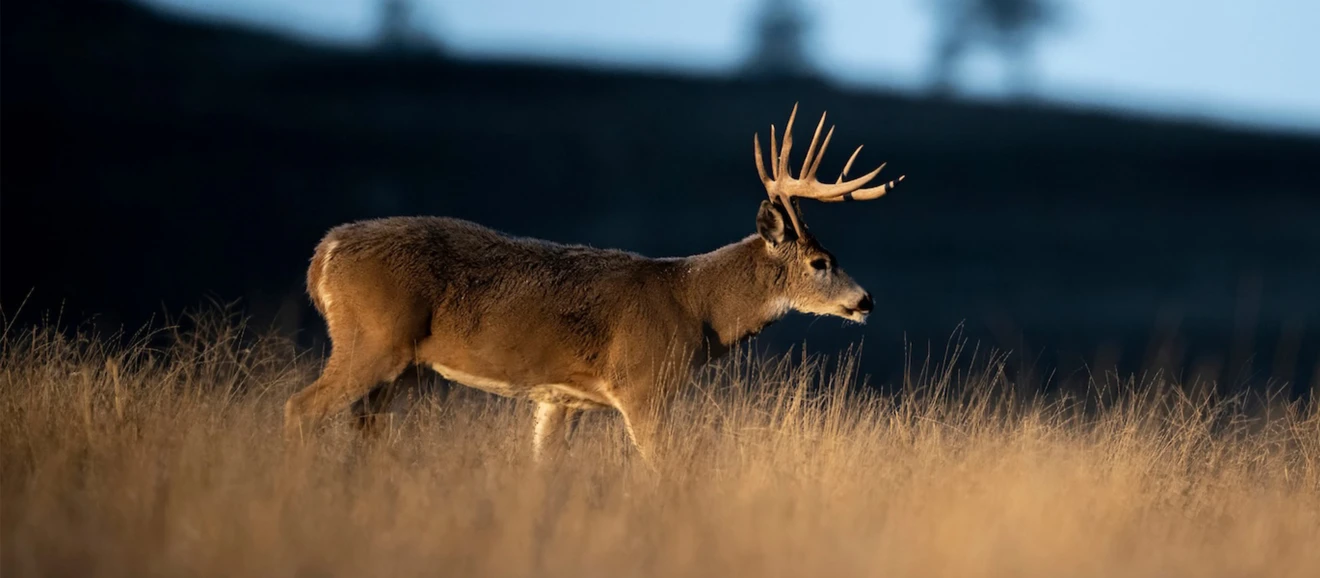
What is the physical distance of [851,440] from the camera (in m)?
9.68

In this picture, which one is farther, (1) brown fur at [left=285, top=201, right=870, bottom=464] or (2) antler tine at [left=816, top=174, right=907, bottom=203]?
(2) antler tine at [left=816, top=174, right=907, bottom=203]

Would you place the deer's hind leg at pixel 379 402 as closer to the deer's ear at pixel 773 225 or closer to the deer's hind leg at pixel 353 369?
the deer's hind leg at pixel 353 369

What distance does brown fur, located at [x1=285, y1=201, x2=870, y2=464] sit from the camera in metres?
10.1

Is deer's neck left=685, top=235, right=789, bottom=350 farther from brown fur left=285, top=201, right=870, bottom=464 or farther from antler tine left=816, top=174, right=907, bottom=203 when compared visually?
antler tine left=816, top=174, right=907, bottom=203

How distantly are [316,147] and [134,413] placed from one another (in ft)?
98.9

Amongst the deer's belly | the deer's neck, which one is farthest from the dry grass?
the deer's neck

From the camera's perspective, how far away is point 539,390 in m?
10.5

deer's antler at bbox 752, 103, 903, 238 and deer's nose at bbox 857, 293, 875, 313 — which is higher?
deer's antler at bbox 752, 103, 903, 238

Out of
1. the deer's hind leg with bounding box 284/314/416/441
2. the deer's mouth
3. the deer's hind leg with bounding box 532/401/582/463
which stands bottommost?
the deer's hind leg with bounding box 532/401/582/463

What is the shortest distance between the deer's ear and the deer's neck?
0.12 meters

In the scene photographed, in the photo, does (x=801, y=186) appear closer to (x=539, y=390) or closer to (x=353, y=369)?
(x=539, y=390)

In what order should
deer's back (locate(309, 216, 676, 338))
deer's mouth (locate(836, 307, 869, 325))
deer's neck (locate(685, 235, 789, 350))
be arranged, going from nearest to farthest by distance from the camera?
deer's back (locate(309, 216, 676, 338)), deer's neck (locate(685, 235, 789, 350)), deer's mouth (locate(836, 307, 869, 325))

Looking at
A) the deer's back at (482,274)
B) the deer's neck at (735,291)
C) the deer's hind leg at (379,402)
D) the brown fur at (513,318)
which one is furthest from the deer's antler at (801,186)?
the deer's hind leg at (379,402)

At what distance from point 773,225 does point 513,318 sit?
1.88m
